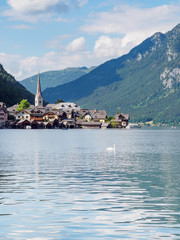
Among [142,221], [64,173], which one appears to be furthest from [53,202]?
[64,173]

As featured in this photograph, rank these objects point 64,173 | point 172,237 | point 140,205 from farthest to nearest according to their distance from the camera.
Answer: point 64,173, point 140,205, point 172,237

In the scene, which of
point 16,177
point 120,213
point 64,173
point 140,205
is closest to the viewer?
point 120,213

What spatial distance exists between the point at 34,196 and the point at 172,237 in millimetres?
12300

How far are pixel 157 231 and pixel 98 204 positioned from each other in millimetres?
6734

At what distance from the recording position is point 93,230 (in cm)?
1977

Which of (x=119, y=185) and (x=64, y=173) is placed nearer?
(x=119, y=185)

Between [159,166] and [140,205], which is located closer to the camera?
[140,205]

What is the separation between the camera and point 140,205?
2550 centimetres

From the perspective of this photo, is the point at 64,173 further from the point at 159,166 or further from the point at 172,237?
the point at 172,237

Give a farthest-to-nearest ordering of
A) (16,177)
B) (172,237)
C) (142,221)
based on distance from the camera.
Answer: (16,177)
(142,221)
(172,237)

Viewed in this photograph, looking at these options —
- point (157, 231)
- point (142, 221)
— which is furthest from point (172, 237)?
point (142, 221)

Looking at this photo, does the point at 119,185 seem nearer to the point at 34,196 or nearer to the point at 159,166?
the point at 34,196

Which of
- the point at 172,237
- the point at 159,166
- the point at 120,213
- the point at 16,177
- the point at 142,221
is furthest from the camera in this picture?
the point at 159,166

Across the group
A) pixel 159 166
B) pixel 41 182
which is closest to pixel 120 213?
pixel 41 182
